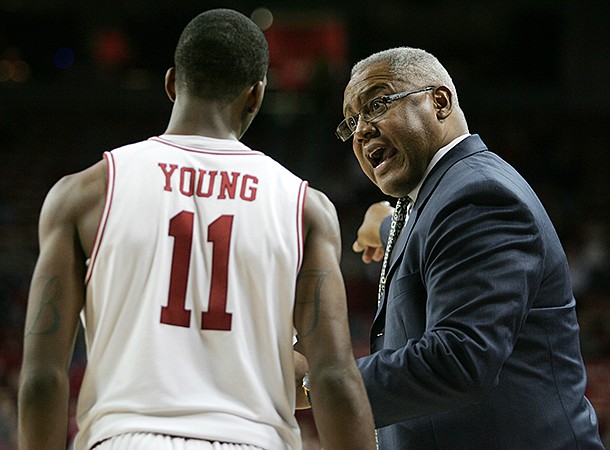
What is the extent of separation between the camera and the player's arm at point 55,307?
7.30ft

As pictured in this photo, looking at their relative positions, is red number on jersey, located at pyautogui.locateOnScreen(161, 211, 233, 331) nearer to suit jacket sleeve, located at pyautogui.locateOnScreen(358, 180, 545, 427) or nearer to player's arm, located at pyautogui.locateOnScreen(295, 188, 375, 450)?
player's arm, located at pyautogui.locateOnScreen(295, 188, 375, 450)

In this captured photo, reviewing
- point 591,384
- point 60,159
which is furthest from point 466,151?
point 60,159

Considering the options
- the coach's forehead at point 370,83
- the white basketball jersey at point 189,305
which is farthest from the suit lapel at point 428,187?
the white basketball jersey at point 189,305

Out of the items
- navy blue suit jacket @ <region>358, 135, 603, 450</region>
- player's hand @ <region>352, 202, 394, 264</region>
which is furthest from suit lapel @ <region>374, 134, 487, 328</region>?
player's hand @ <region>352, 202, 394, 264</region>

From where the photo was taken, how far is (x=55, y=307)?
2.27 m

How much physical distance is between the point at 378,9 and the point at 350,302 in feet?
24.9

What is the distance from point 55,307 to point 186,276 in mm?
310

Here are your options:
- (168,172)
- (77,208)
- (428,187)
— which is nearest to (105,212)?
(77,208)

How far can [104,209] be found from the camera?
2.27 metres

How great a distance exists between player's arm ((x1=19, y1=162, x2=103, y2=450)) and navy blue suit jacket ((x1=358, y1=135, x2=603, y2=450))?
39.4 inches

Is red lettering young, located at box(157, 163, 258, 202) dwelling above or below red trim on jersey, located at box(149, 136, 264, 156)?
below

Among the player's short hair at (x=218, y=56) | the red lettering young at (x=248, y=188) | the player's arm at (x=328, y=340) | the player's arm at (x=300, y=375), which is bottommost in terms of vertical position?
the player's arm at (x=300, y=375)

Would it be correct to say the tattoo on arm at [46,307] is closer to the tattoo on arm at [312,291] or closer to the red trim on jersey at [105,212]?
the red trim on jersey at [105,212]

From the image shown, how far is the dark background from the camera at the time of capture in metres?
15.0
